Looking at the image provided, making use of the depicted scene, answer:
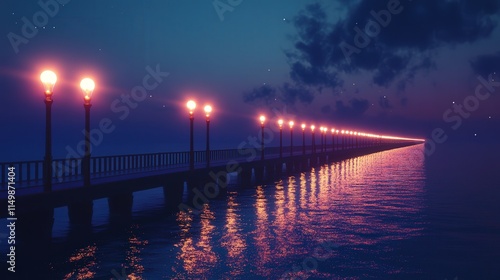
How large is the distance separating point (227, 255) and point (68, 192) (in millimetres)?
7952

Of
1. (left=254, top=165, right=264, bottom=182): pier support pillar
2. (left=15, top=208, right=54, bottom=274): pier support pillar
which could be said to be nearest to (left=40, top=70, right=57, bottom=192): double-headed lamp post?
(left=15, top=208, right=54, bottom=274): pier support pillar

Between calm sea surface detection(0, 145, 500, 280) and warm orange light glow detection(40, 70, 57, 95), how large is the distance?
5000 millimetres

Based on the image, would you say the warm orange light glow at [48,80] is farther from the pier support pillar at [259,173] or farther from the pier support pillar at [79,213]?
the pier support pillar at [259,173]

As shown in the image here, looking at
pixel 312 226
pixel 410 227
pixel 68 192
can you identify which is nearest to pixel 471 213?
pixel 410 227

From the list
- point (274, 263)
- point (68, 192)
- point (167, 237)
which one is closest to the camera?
point (274, 263)

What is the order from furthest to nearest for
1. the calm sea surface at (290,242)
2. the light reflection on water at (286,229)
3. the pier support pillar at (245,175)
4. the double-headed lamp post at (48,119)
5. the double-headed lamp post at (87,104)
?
the pier support pillar at (245,175) → the double-headed lamp post at (87,104) → the double-headed lamp post at (48,119) → the light reflection on water at (286,229) → the calm sea surface at (290,242)

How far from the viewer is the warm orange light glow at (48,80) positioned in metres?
19.9

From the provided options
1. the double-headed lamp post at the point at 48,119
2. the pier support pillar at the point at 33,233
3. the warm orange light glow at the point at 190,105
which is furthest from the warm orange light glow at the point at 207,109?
the pier support pillar at the point at 33,233

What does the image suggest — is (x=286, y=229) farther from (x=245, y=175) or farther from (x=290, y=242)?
(x=245, y=175)

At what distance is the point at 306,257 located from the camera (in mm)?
15523

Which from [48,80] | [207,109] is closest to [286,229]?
[48,80]

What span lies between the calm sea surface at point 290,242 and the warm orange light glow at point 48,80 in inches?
197

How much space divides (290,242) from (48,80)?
9.78 m

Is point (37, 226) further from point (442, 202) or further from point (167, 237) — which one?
point (442, 202)
